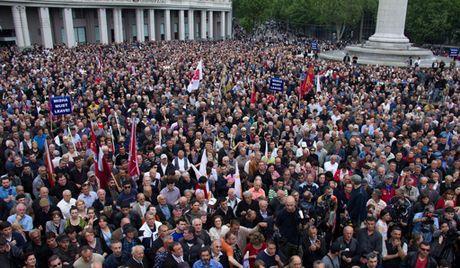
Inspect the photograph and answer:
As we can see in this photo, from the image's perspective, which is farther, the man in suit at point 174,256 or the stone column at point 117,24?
the stone column at point 117,24

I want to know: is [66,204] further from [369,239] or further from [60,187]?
[369,239]

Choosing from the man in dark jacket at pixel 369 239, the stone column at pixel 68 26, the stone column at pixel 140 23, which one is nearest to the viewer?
the man in dark jacket at pixel 369 239

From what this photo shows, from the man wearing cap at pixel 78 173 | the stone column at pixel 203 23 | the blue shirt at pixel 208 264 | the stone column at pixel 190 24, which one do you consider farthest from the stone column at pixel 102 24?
the blue shirt at pixel 208 264

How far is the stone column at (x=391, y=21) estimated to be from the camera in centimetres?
3594

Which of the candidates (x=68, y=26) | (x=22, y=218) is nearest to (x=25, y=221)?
(x=22, y=218)

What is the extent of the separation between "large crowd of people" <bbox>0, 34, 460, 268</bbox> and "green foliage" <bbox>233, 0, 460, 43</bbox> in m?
49.7

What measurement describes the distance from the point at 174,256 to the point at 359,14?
73595 mm

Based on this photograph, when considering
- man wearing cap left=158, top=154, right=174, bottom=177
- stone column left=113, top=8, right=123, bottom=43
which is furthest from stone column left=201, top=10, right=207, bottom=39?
man wearing cap left=158, top=154, right=174, bottom=177

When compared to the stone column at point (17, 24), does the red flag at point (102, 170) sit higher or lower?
lower

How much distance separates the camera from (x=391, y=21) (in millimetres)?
36688

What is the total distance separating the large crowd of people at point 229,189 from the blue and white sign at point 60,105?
1.17 feet

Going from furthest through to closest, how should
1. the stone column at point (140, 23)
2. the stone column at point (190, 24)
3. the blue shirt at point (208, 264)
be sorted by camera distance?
the stone column at point (190, 24), the stone column at point (140, 23), the blue shirt at point (208, 264)

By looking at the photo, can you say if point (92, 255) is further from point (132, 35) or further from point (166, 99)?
point (132, 35)

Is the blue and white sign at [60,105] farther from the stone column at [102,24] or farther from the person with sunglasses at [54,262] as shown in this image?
the stone column at [102,24]
